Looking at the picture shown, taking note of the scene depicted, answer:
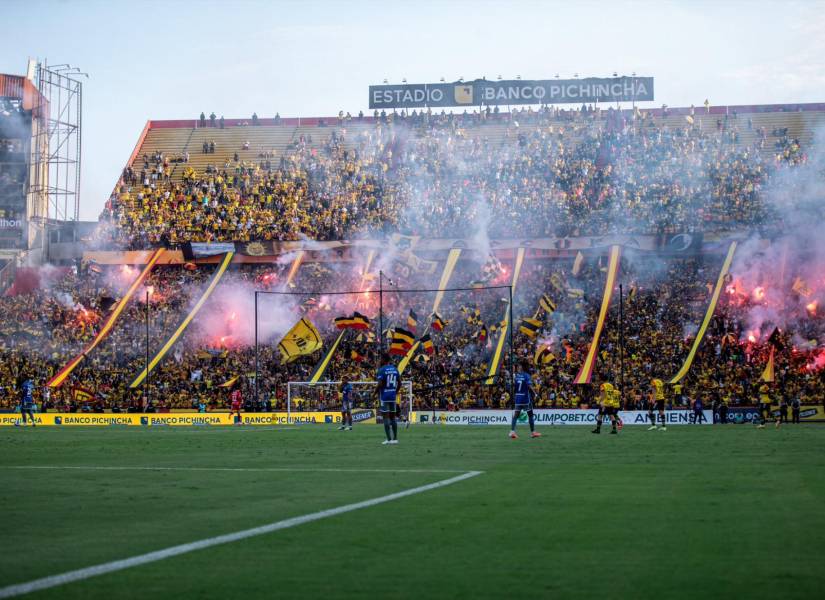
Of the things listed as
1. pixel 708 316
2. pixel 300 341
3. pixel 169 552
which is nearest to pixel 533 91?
pixel 708 316

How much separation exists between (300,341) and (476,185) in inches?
773

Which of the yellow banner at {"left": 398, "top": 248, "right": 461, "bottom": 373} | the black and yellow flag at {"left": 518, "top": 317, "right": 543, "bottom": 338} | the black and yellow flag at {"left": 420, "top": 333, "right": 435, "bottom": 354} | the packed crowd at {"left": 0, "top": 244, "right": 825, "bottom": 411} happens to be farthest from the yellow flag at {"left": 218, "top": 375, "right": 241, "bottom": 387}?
the black and yellow flag at {"left": 518, "top": 317, "right": 543, "bottom": 338}

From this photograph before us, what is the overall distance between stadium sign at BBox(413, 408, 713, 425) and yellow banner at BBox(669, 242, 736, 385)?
11.5ft

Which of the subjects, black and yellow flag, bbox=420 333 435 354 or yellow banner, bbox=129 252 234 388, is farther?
yellow banner, bbox=129 252 234 388

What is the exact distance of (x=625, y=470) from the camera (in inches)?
670

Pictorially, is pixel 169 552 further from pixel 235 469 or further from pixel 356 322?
pixel 356 322

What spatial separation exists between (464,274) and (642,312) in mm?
10598

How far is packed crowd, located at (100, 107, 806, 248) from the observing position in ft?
206

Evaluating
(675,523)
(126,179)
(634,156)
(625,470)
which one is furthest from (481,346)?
(675,523)

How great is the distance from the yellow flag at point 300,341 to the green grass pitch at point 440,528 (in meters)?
32.2

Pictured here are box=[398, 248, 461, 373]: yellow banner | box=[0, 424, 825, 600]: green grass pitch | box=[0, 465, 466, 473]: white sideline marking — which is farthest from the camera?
box=[398, 248, 461, 373]: yellow banner

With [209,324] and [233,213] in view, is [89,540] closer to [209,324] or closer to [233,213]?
[209,324]

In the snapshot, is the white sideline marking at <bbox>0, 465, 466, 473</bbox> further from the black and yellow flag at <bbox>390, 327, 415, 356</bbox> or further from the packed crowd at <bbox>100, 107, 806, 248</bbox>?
the packed crowd at <bbox>100, 107, 806, 248</bbox>

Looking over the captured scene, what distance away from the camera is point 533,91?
76312 mm
